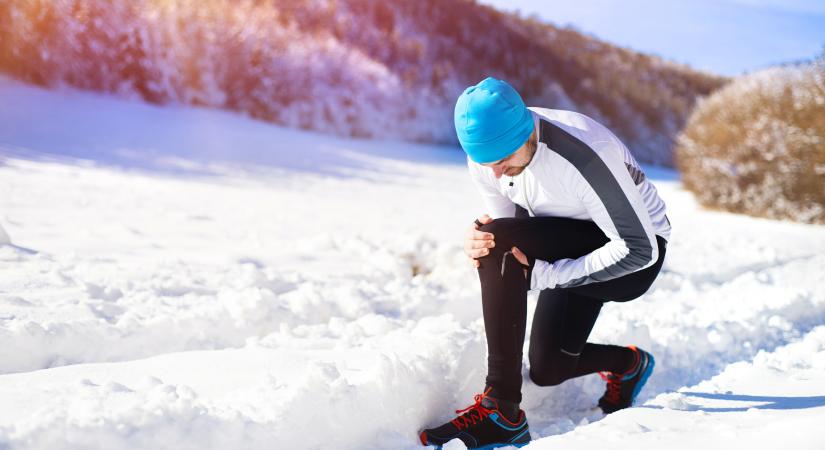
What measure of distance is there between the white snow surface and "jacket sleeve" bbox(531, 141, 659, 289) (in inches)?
20.4

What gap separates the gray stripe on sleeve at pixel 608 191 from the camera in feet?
7.11

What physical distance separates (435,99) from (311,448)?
573 inches

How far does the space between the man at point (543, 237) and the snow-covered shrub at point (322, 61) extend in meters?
9.44

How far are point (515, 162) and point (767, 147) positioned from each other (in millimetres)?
7866

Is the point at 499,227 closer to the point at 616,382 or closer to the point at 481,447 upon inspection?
the point at 481,447

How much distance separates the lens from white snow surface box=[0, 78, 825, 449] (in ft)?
6.75

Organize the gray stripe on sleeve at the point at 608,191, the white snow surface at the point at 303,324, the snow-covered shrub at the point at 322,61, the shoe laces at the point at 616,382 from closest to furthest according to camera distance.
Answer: the white snow surface at the point at 303,324 < the gray stripe on sleeve at the point at 608,191 < the shoe laces at the point at 616,382 < the snow-covered shrub at the point at 322,61

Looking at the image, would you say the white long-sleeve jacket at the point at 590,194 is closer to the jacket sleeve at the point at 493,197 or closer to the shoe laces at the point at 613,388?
the jacket sleeve at the point at 493,197

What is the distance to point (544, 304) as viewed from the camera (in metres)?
2.58

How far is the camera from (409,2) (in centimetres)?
1944

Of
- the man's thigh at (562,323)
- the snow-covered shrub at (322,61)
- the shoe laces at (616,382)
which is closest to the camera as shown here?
the man's thigh at (562,323)

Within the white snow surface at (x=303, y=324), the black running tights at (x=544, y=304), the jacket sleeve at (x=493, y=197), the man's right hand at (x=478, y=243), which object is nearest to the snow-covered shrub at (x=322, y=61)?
the white snow surface at (x=303, y=324)

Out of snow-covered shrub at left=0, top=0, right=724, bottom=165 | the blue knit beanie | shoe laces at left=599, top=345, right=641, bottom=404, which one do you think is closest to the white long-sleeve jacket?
the blue knit beanie

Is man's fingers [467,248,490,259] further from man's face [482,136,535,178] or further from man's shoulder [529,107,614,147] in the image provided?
man's shoulder [529,107,614,147]
